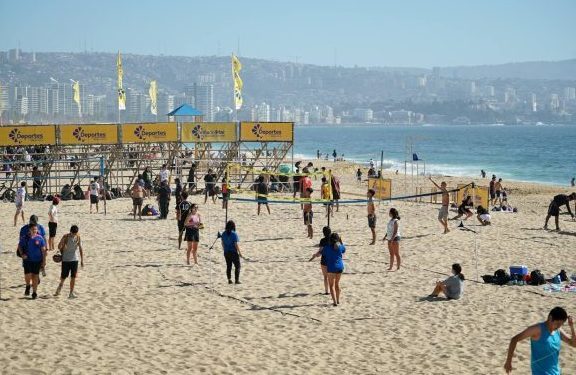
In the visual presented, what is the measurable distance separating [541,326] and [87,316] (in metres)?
6.32

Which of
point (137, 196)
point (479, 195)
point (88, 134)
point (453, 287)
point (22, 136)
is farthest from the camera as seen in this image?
point (88, 134)

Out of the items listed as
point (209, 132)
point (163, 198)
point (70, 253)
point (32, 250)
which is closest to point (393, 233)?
point (70, 253)

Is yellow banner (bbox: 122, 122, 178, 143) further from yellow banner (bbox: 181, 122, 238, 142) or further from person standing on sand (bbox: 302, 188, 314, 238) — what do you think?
person standing on sand (bbox: 302, 188, 314, 238)

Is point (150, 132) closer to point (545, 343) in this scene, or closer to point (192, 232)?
point (192, 232)

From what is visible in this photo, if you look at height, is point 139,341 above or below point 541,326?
below

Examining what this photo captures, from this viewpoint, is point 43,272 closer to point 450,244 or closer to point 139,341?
point 139,341

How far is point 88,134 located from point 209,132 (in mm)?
4467

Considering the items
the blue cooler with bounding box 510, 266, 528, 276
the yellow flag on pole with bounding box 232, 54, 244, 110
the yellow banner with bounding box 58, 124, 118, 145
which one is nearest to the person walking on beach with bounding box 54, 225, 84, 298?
the blue cooler with bounding box 510, 266, 528, 276

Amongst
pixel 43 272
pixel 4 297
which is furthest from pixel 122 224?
pixel 4 297

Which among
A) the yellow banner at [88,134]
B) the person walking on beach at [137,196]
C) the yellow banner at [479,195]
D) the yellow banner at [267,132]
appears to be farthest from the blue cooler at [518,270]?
the yellow banner at [88,134]

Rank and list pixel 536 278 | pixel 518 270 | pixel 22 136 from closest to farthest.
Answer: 1. pixel 536 278
2. pixel 518 270
3. pixel 22 136

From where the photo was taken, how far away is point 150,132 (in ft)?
95.3

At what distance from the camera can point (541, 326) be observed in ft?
22.6

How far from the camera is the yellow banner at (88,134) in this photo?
92.0ft
